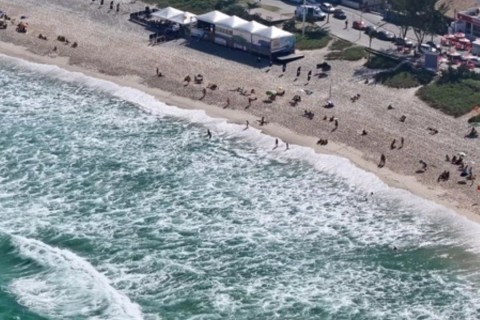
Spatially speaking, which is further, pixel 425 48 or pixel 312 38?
pixel 312 38

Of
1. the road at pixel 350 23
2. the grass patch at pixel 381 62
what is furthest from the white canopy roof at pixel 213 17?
the grass patch at pixel 381 62

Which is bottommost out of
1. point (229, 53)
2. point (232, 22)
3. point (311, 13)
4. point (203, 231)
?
point (203, 231)

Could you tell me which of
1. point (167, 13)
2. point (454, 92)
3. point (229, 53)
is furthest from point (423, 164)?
point (167, 13)

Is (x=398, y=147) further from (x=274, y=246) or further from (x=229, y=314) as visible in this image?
(x=229, y=314)

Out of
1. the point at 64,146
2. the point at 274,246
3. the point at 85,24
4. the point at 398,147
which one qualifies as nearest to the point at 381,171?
the point at 398,147

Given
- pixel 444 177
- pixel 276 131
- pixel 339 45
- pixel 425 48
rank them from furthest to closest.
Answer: pixel 339 45, pixel 425 48, pixel 276 131, pixel 444 177

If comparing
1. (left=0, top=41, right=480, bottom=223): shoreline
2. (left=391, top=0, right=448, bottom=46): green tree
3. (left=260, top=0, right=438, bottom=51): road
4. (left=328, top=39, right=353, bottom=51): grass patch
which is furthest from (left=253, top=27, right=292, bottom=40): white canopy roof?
(left=0, top=41, right=480, bottom=223): shoreline

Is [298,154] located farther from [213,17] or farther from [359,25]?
[359,25]
